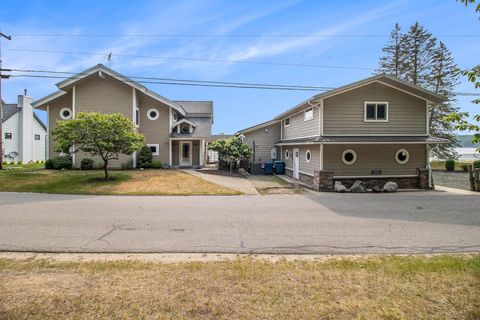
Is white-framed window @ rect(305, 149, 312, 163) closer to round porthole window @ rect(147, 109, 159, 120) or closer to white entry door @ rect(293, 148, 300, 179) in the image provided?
white entry door @ rect(293, 148, 300, 179)

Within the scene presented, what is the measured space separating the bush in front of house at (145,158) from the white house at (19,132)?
17.0 metres

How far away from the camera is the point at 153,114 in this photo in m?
23.1

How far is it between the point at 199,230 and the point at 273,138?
58.1 feet

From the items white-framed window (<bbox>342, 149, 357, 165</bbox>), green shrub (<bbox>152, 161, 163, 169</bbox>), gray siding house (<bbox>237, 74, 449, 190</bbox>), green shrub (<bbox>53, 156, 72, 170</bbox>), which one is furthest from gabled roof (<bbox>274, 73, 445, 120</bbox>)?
green shrub (<bbox>53, 156, 72, 170</bbox>)

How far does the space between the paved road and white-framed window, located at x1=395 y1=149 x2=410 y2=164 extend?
432cm

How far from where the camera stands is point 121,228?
7215mm

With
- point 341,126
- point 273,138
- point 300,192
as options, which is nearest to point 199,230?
point 300,192

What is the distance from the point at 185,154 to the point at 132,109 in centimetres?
574

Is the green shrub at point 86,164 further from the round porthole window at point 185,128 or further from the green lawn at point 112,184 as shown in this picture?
the round porthole window at point 185,128

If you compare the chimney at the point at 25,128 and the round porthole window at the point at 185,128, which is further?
the chimney at the point at 25,128

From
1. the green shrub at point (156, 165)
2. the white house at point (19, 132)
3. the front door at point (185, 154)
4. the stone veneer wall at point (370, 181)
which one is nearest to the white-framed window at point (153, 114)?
the front door at point (185, 154)

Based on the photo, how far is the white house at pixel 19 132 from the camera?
31.3 meters

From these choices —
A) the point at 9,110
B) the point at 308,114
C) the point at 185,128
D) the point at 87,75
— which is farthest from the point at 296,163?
the point at 9,110

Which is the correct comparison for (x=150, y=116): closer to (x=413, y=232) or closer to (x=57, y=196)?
(x=57, y=196)
